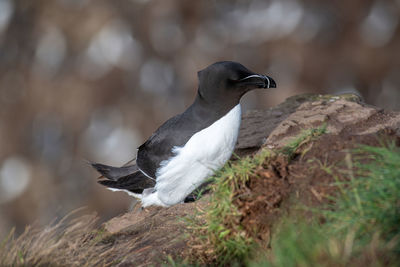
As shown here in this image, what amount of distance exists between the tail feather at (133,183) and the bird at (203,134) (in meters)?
0.21

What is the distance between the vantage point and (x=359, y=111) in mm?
4504

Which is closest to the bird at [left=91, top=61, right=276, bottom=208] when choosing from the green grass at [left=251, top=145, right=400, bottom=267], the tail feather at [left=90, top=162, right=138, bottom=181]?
the tail feather at [left=90, top=162, right=138, bottom=181]

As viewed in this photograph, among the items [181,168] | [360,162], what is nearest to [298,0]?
[181,168]

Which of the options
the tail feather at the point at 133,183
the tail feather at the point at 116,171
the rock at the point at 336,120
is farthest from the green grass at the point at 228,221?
the tail feather at the point at 116,171

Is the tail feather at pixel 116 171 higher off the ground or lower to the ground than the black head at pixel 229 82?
lower

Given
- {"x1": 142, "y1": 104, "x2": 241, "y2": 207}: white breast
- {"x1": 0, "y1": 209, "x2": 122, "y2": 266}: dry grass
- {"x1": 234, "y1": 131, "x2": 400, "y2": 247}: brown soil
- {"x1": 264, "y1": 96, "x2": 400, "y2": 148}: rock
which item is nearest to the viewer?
{"x1": 234, "y1": 131, "x2": 400, "y2": 247}: brown soil

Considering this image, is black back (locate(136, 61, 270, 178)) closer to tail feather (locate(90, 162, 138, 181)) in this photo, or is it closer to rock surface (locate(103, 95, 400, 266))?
rock surface (locate(103, 95, 400, 266))

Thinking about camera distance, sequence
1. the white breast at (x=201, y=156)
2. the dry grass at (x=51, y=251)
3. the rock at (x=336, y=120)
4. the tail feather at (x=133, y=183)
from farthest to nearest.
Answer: the tail feather at (x=133, y=183), the rock at (x=336, y=120), the white breast at (x=201, y=156), the dry grass at (x=51, y=251)

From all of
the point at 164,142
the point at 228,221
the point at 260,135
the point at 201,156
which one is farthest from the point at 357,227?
the point at 260,135

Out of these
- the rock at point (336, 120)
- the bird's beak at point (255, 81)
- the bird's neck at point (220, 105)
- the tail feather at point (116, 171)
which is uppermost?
the bird's beak at point (255, 81)

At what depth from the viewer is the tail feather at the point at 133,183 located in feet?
14.4

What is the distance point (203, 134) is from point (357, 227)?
1.72 meters

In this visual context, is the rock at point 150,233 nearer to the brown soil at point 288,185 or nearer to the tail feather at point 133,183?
the tail feather at point 133,183

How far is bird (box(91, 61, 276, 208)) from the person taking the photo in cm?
375
